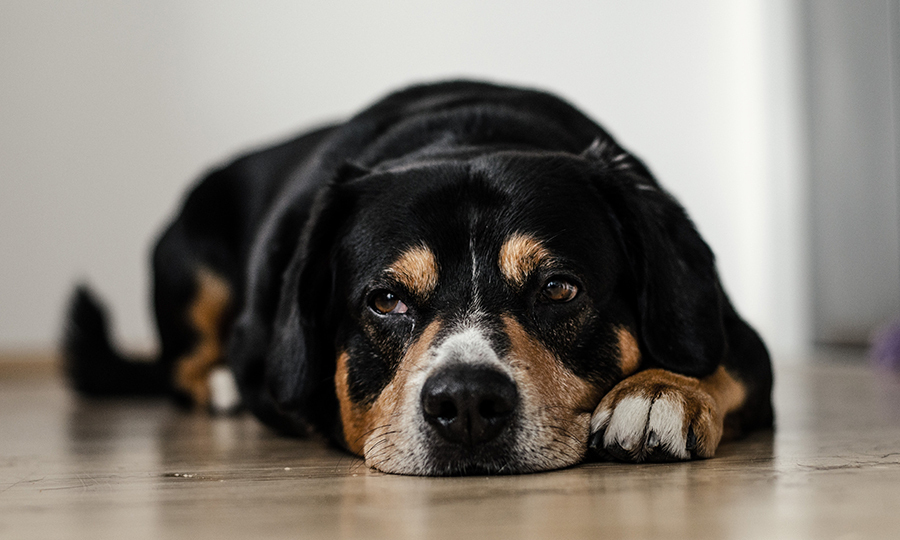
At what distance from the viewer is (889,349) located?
4539mm

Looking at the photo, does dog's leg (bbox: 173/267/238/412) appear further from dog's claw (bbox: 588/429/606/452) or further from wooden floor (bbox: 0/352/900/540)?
dog's claw (bbox: 588/429/606/452)

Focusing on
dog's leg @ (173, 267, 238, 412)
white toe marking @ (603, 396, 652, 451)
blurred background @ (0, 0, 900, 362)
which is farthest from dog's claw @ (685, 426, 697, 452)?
blurred background @ (0, 0, 900, 362)

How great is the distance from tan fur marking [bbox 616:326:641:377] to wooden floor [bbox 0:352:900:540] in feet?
0.96

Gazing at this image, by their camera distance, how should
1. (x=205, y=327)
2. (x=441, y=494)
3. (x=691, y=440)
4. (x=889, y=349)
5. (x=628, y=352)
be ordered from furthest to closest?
(x=889, y=349) → (x=205, y=327) → (x=628, y=352) → (x=691, y=440) → (x=441, y=494)

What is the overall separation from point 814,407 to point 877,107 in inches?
112

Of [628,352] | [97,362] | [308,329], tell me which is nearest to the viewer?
[628,352]

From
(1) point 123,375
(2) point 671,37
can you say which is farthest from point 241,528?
(2) point 671,37

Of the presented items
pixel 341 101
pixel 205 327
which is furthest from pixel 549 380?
pixel 341 101

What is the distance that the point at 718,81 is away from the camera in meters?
7.02

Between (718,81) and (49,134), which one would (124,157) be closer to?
(49,134)

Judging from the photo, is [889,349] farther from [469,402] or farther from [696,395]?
[469,402]

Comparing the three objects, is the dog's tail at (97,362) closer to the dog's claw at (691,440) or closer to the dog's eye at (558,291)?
the dog's eye at (558,291)

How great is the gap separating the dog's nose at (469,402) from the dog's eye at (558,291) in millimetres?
305

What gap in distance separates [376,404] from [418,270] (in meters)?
0.36
